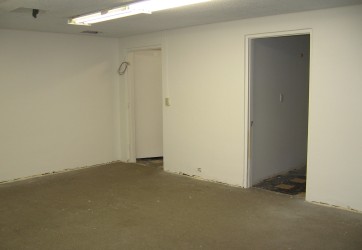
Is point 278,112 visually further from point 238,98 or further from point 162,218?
point 162,218

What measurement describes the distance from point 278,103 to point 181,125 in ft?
4.97

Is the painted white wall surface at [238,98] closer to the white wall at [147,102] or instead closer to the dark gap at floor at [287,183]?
the white wall at [147,102]

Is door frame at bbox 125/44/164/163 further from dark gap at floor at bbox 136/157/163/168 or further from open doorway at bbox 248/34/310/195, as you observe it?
open doorway at bbox 248/34/310/195

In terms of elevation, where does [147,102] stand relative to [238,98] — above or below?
below

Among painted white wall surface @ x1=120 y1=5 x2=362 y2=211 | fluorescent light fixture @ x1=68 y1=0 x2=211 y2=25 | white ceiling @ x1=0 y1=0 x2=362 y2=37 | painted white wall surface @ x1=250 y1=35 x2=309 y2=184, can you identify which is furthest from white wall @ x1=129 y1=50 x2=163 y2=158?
fluorescent light fixture @ x1=68 y1=0 x2=211 y2=25

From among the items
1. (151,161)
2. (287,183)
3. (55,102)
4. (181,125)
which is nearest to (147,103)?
(151,161)

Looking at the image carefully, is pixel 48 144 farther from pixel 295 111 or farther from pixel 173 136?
pixel 295 111

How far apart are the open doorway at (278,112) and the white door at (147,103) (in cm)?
232

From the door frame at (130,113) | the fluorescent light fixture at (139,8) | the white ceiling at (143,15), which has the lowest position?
the door frame at (130,113)

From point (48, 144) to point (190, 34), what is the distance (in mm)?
2830

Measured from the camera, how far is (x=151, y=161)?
6.85 m

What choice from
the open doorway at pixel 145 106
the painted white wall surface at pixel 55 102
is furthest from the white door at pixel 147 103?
the painted white wall surface at pixel 55 102

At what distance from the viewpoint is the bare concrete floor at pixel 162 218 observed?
11.2 feet

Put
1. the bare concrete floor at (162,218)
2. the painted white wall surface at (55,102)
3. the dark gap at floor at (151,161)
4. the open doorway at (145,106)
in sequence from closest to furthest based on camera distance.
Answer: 1. the bare concrete floor at (162,218)
2. the painted white wall surface at (55,102)
3. the dark gap at floor at (151,161)
4. the open doorway at (145,106)
